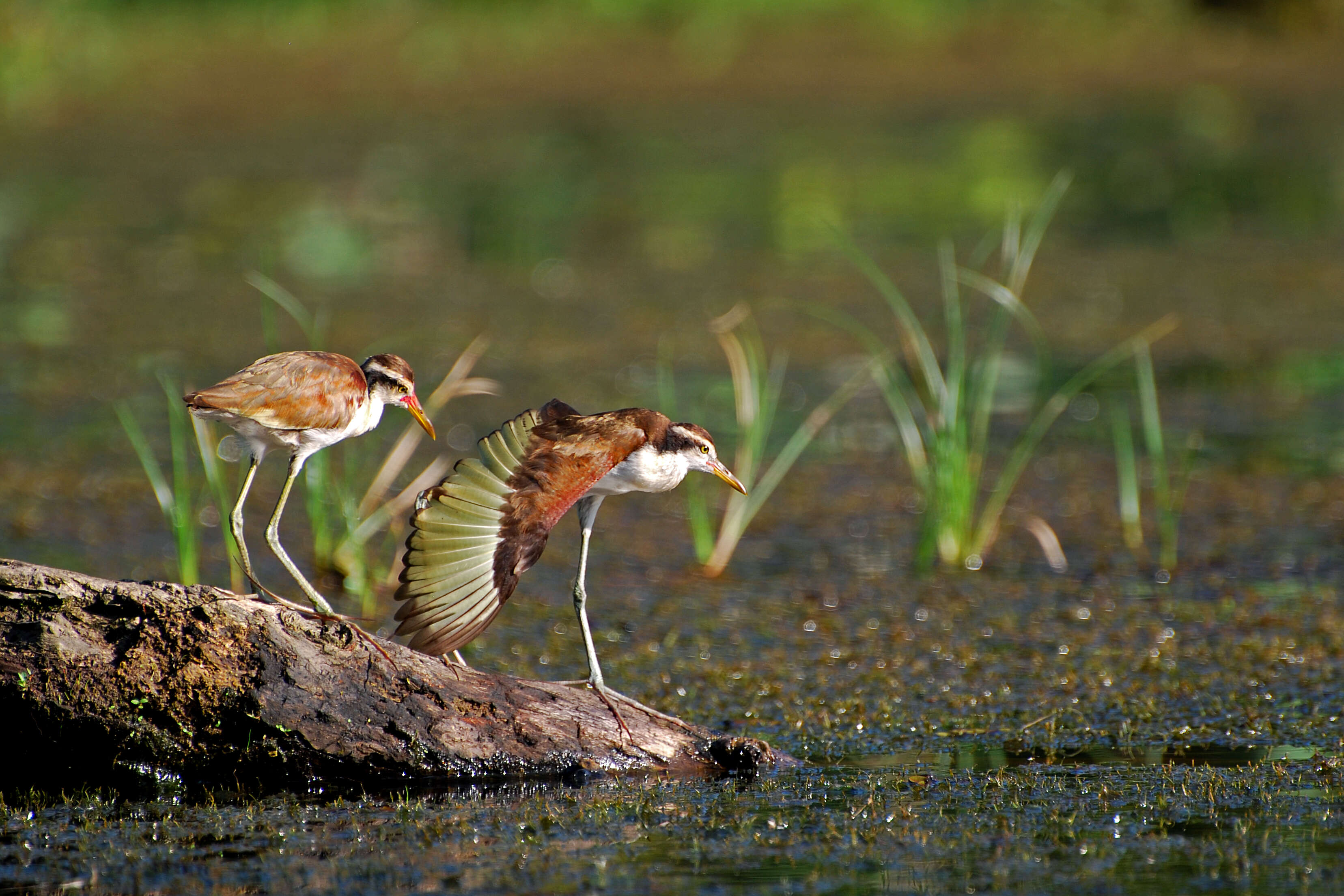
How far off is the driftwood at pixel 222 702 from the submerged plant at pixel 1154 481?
225 centimetres

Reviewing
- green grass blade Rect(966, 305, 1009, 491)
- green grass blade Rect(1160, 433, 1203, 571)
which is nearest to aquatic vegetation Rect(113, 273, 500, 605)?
green grass blade Rect(966, 305, 1009, 491)

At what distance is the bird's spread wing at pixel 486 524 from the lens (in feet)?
10.3

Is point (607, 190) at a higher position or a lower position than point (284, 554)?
higher

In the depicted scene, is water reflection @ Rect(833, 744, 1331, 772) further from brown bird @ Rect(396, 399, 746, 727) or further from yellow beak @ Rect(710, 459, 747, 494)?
brown bird @ Rect(396, 399, 746, 727)

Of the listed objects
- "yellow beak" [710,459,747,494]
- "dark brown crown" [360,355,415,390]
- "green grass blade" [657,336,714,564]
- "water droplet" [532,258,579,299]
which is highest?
"water droplet" [532,258,579,299]

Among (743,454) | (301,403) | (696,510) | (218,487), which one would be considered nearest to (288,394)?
(301,403)

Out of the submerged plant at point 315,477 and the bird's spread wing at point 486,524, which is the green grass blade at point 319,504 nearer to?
the submerged plant at point 315,477

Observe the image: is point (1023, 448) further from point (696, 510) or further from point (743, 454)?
point (696, 510)

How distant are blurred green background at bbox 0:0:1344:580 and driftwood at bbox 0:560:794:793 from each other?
1855 mm

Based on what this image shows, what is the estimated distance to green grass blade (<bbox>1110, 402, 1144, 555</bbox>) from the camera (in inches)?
204

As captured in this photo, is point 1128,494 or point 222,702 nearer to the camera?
point 222,702

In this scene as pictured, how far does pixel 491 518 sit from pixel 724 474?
603 mm

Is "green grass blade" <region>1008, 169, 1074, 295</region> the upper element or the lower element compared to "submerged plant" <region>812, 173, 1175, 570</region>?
upper

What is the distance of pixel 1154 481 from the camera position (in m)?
6.11
